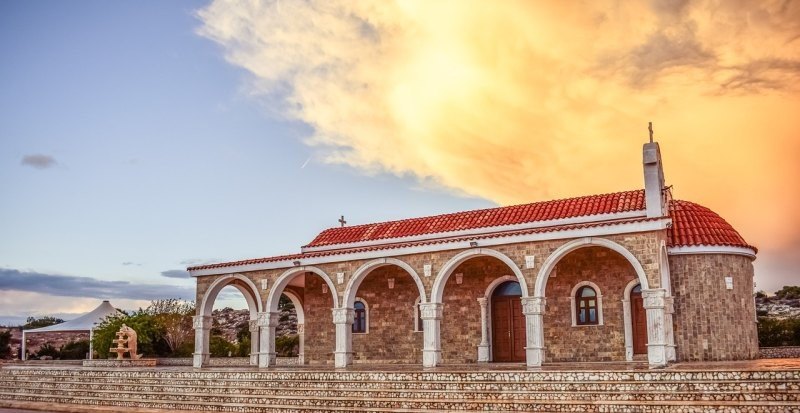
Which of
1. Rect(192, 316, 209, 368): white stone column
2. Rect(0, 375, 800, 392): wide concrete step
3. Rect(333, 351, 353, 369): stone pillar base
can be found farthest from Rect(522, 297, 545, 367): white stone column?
Rect(192, 316, 209, 368): white stone column

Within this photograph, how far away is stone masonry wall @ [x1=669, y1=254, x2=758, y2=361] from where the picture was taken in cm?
1659

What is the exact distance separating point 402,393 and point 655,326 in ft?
16.9

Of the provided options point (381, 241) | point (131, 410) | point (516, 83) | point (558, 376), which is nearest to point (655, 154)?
point (516, 83)

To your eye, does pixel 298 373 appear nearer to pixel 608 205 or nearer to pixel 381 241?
pixel 381 241

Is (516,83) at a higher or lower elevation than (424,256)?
higher

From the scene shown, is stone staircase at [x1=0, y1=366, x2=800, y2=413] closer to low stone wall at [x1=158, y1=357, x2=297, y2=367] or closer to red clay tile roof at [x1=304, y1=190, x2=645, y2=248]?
low stone wall at [x1=158, y1=357, x2=297, y2=367]

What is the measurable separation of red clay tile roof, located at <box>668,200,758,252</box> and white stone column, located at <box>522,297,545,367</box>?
12.6ft

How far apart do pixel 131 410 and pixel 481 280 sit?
9140 mm

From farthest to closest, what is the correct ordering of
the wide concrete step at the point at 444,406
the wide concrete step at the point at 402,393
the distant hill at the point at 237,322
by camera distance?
the distant hill at the point at 237,322, the wide concrete step at the point at 402,393, the wide concrete step at the point at 444,406

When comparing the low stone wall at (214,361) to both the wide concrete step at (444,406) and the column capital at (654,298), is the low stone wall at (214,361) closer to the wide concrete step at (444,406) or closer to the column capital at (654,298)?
the wide concrete step at (444,406)

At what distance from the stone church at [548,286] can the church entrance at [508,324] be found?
3cm

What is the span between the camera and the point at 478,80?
64.3 feet

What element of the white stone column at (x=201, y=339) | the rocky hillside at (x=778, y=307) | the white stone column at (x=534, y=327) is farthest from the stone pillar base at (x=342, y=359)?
the rocky hillside at (x=778, y=307)

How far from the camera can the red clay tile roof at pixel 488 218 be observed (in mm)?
18156
